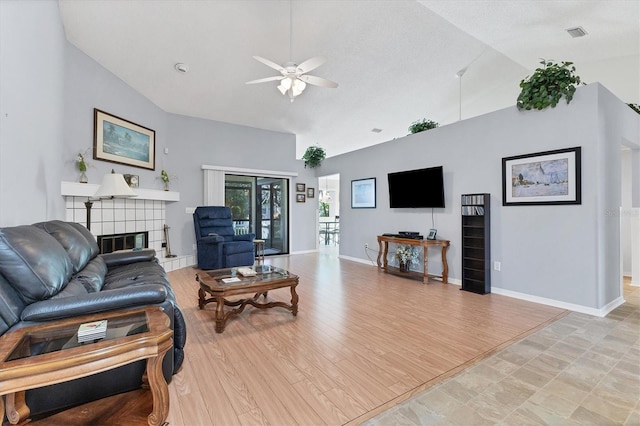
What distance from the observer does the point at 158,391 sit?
1296 mm

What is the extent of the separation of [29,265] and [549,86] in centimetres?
471

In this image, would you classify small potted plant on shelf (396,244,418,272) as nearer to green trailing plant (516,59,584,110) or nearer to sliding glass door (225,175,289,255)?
green trailing plant (516,59,584,110)

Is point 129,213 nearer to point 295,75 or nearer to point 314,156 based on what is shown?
point 295,75

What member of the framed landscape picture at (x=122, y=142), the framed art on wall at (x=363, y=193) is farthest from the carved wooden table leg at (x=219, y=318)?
the framed art on wall at (x=363, y=193)

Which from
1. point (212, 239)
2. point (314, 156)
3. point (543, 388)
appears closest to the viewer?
point (543, 388)

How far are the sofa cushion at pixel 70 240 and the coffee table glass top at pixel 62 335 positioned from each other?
3.24ft

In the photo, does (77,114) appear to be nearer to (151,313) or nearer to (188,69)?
(188,69)

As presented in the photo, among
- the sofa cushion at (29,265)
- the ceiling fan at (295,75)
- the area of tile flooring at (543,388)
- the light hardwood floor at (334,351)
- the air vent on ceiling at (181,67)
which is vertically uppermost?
the air vent on ceiling at (181,67)

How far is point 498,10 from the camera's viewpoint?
348cm

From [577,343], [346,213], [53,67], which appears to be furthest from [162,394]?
[346,213]

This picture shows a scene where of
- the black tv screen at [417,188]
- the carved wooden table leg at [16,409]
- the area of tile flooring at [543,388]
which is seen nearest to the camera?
the carved wooden table leg at [16,409]

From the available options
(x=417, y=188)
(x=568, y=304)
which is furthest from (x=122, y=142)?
(x=568, y=304)

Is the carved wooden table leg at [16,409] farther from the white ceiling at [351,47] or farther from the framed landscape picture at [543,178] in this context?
the framed landscape picture at [543,178]

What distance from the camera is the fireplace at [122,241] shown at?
166 inches
